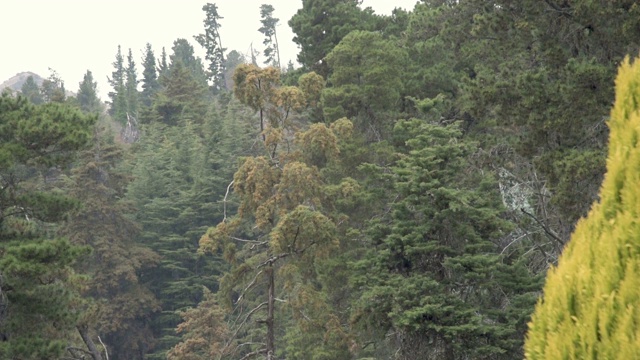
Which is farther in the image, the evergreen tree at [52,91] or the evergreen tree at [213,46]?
the evergreen tree at [213,46]

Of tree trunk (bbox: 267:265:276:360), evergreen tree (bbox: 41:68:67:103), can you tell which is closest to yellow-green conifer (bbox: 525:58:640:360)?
tree trunk (bbox: 267:265:276:360)

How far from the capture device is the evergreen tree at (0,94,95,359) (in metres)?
13.9

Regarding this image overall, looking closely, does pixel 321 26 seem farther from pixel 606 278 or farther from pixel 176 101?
pixel 176 101

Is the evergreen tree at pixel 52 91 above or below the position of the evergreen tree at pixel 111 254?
above

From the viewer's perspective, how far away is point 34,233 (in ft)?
49.9

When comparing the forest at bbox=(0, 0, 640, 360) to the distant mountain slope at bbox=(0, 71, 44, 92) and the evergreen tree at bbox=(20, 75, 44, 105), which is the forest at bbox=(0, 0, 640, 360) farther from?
the distant mountain slope at bbox=(0, 71, 44, 92)

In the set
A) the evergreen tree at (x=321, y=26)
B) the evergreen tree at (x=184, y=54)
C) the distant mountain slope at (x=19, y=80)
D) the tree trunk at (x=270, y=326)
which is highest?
the distant mountain slope at (x=19, y=80)

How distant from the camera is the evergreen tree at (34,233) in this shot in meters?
13.9

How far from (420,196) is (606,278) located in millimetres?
11170

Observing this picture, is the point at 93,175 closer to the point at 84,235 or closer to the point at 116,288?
the point at 84,235

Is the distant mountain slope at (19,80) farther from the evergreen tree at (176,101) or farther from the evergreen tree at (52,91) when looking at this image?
the evergreen tree at (176,101)

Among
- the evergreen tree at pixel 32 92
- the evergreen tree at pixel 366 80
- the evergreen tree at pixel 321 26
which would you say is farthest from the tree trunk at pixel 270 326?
the evergreen tree at pixel 32 92

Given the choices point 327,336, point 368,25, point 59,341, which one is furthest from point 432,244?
point 368,25

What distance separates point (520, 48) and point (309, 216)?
6.01 meters
